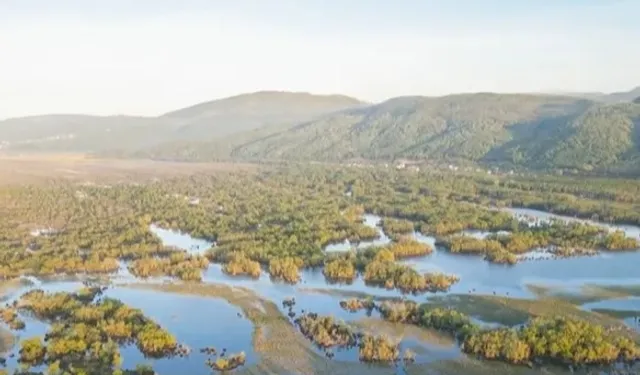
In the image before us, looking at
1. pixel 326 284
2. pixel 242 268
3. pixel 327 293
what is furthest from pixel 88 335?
pixel 326 284

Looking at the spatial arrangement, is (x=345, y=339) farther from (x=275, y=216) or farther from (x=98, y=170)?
(x=98, y=170)

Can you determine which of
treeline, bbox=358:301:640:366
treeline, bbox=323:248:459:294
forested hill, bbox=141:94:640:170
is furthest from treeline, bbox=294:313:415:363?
forested hill, bbox=141:94:640:170

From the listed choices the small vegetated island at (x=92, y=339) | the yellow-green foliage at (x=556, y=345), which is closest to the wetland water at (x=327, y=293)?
the small vegetated island at (x=92, y=339)

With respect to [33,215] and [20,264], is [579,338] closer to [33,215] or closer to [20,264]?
[20,264]

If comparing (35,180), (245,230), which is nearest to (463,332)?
(245,230)

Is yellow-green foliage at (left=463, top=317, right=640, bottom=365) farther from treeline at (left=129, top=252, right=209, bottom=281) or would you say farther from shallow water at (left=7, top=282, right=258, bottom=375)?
treeline at (left=129, top=252, right=209, bottom=281)

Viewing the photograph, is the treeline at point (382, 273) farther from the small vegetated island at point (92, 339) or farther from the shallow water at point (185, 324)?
the small vegetated island at point (92, 339)
